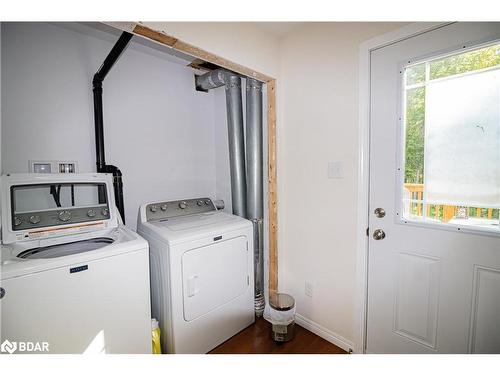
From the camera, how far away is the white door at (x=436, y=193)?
3.90ft

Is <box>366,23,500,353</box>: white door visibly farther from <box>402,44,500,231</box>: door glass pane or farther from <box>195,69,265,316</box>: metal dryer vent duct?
<box>195,69,265,316</box>: metal dryer vent duct

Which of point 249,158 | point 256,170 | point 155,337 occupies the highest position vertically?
point 249,158

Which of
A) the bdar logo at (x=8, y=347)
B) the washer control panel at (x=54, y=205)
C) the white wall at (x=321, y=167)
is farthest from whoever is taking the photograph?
the white wall at (x=321, y=167)

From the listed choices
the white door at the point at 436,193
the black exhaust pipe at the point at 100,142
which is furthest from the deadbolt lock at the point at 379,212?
the black exhaust pipe at the point at 100,142

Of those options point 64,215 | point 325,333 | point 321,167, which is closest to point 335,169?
point 321,167

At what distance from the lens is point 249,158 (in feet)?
6.84

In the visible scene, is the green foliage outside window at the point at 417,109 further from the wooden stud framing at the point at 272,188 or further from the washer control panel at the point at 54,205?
the washer control panel at the point at 54,205

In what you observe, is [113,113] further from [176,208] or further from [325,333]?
[325,333]

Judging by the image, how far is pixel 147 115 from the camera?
2225 mm

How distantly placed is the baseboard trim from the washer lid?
1.62m

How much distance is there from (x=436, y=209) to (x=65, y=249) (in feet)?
7.23

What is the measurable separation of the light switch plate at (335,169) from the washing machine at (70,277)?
133 cm
